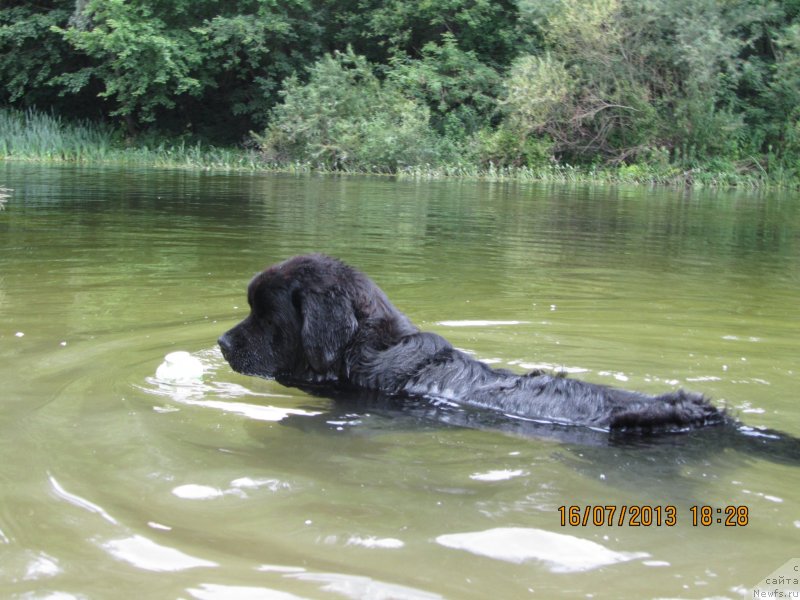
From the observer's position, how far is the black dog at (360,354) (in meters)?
4.27

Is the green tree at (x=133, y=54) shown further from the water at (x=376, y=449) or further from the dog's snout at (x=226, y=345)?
the dog's snout at (x=226, y=345)

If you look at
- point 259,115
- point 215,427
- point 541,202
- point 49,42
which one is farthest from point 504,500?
point 49,42

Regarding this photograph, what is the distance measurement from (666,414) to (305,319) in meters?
1.96

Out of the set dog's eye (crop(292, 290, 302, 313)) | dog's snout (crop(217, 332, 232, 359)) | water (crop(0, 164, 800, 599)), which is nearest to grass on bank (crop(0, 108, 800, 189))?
water (crop(0, 164, 800, 599))

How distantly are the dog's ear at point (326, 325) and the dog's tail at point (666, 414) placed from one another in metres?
1.50

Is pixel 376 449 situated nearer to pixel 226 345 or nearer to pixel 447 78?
pixel 226 345

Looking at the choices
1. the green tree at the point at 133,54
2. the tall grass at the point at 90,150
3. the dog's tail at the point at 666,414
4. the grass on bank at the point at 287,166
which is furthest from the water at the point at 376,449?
the green tree at the point at 133,54

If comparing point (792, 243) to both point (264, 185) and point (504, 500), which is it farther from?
point (264, 185)

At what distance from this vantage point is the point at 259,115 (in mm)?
39281

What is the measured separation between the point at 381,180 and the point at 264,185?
5.10m

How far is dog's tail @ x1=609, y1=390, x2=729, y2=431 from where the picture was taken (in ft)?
12.8

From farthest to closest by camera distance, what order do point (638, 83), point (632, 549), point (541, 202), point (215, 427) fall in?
1. point (638, 83)
2. point (541, 202)
3. point (215, 427)
4. point (632, 549)

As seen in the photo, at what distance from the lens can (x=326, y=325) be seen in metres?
4.72

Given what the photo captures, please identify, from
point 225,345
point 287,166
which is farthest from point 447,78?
point 225,345
